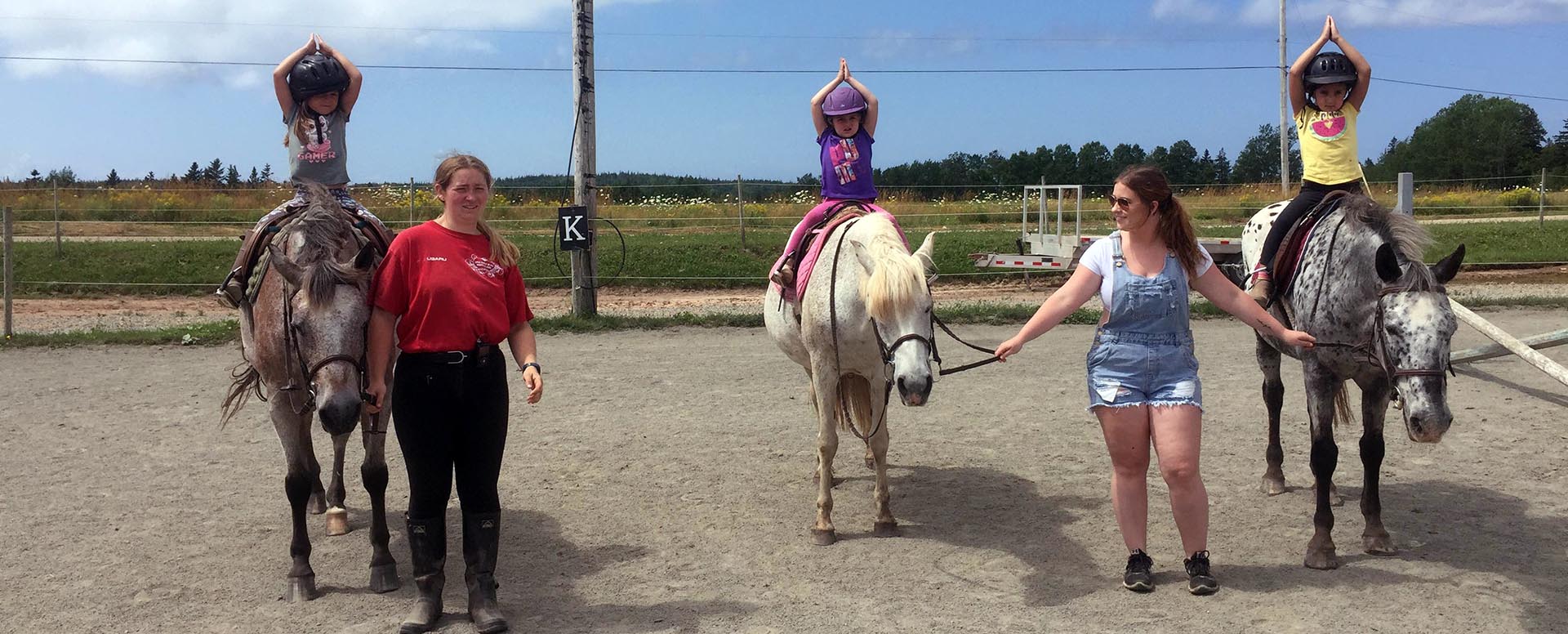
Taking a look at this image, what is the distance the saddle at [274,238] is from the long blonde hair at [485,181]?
83cm

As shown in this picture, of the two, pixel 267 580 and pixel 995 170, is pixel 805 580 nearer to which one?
pixel 267 580

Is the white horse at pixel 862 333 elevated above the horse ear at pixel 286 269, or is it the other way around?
the horse ear at pixel 286 269

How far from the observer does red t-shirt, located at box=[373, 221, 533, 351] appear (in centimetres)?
395

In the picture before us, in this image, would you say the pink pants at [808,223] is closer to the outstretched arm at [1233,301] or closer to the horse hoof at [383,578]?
the outstretched arm at [1233,301]

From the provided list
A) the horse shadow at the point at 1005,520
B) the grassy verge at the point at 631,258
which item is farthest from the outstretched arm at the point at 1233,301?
the grassy verge at the point at 631,258

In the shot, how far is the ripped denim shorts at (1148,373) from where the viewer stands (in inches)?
165

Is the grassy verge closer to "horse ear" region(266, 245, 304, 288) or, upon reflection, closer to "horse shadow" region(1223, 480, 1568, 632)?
"horse ear" region(266, 245, 304, 288)

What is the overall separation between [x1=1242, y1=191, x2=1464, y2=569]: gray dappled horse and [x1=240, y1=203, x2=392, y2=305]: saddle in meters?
4.17

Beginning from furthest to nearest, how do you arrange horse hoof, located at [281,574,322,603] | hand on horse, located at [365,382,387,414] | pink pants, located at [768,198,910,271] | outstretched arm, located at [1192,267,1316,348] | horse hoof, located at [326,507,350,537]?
pink pants, located at [768,198,910,271] < horse hoof, located at [326,507,350,537] < horse hoof, located at [281,574,322,603] < outstretched arm, located at [1192,267,1316,348] < hand on horse, located at [365,382,387,414]

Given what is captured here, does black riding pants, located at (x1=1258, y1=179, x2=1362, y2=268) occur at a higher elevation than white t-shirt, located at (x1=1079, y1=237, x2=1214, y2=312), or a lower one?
higher

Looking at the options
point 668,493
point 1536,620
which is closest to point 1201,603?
point 1536,620

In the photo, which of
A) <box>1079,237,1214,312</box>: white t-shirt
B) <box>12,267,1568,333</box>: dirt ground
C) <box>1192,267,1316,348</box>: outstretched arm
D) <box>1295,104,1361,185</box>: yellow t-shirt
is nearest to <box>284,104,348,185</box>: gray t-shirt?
<box>1079,237,1214,312</box>: white t-shirt

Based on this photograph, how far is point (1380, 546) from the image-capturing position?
487 cm

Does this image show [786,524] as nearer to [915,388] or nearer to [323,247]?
[915,388]
